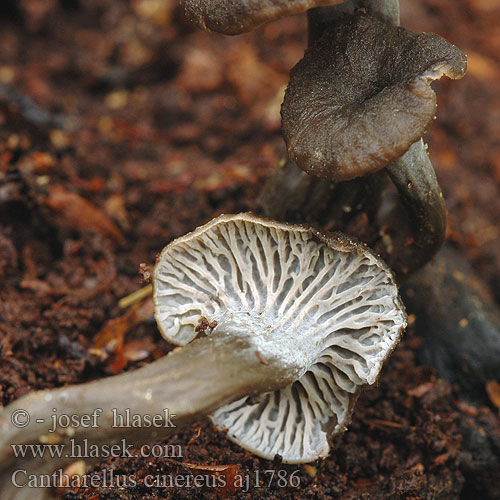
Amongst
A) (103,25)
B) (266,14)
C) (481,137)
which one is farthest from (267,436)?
(103,25)

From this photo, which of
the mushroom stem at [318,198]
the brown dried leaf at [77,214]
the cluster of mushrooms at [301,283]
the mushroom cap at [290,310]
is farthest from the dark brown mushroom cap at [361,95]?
the brown dried leaf at [77,214]

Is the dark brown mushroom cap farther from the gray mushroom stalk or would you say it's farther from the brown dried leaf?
the brown dried leaf

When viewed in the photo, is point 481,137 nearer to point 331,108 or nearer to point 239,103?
point 239,103

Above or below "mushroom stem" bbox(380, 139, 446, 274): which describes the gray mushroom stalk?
below

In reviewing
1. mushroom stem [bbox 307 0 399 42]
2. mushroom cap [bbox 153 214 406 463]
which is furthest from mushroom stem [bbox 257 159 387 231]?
mushroom stem [bbox 307 0 399 42]

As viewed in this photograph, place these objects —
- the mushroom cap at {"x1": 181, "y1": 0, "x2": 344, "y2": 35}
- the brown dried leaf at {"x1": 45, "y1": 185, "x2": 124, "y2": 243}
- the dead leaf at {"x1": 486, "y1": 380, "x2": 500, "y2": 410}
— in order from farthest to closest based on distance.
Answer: the brown dried leaf at {"x1": 45, "y1": 185, "x2": 124, "y2": 243} < the dead leaf at {"x1": 486, "y1": 380, "x2": 500, "y2": 410} < the mushroom cap at {"x1": 181, "y1": 0, "x2": 344, "y2": 35}
